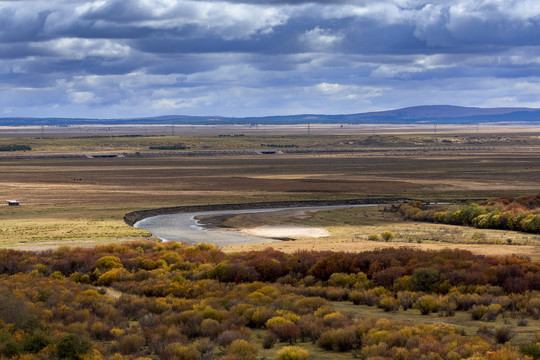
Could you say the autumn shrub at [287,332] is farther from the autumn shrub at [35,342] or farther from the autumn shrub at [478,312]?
the autumn shrub at [35,342]

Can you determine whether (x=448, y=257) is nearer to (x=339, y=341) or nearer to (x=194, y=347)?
(x=339, y=341)

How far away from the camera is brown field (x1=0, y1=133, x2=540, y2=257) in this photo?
139ft

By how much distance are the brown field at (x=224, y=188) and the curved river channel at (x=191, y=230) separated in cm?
207

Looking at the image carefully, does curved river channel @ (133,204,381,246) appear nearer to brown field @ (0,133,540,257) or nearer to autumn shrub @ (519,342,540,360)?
brown field @ (0,133,540,257)

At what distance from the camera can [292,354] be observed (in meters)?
15.7

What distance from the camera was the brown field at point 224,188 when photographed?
139 feet

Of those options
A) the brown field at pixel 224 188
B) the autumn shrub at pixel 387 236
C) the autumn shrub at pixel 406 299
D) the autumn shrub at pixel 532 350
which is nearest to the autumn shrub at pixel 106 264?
the brown field at pixel 224 188

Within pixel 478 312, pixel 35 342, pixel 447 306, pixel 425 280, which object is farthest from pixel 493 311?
pixel 35 342

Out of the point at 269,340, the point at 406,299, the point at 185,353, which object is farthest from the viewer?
the point at 406,299

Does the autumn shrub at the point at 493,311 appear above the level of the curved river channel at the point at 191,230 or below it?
above

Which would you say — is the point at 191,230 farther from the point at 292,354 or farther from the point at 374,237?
the point at 292,354

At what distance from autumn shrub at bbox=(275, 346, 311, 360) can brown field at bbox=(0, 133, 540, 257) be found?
1839 cm

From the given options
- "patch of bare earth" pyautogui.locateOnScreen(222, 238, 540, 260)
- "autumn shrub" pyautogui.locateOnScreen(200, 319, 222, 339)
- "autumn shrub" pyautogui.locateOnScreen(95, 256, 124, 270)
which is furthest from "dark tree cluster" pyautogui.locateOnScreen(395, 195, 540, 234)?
"autumn shrub" pyautogui.locateOnScreen(200, 319, 222, 339)

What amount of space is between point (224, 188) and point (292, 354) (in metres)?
61.3
